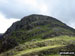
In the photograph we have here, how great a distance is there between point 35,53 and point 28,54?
8.22 meters

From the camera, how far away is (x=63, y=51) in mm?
181375

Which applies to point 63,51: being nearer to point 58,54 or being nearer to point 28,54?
point 58,54

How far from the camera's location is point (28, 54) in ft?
591

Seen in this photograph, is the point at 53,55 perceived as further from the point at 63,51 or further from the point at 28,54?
the point at 28,54

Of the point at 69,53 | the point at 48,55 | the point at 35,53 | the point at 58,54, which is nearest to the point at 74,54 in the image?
the point at 69,53

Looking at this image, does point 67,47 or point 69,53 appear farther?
point 67,47

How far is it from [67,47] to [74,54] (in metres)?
18.7

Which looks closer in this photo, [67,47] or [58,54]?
[58,54]

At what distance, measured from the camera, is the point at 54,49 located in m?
185

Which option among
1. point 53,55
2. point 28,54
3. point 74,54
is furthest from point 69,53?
point 28,54

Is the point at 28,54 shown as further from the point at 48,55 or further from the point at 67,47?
the point at 67,47

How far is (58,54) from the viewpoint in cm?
17475

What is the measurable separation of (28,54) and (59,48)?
3775 cm

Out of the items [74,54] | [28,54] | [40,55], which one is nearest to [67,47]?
[74,54]
